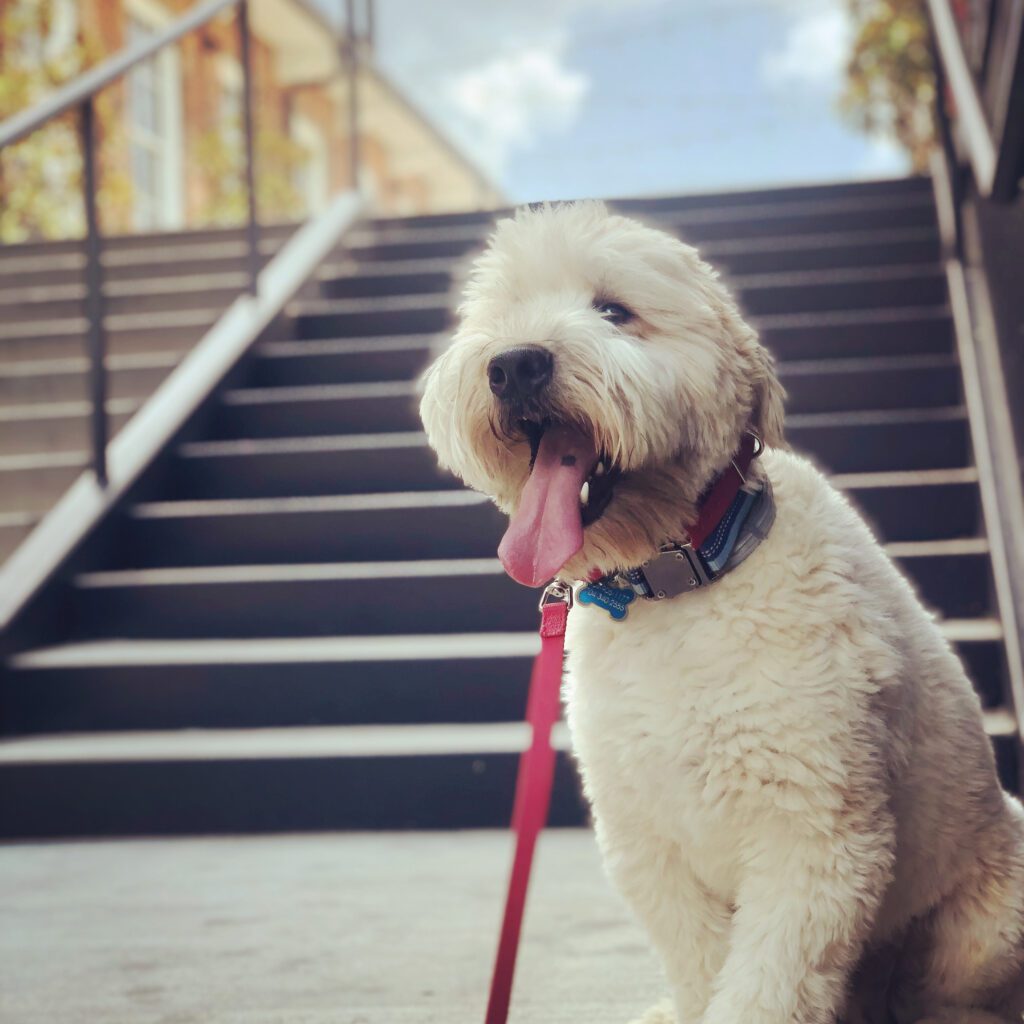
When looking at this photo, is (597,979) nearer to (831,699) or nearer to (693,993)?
(693,993)

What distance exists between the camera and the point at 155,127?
14125 mm

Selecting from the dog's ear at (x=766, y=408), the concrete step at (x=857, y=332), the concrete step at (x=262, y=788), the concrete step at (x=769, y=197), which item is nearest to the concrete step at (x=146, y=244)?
the concrete step at (x=769, y=197)

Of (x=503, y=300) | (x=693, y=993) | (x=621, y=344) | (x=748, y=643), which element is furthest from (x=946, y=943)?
(x=503, y=300)

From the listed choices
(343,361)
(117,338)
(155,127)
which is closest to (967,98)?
(343,361)

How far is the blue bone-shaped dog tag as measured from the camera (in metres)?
1.77

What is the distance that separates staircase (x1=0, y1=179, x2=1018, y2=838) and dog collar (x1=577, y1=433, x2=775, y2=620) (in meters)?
1.68

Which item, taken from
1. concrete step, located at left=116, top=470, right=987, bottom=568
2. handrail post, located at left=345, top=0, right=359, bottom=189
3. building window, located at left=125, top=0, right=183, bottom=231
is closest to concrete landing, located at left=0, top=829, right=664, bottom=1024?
concrete step, located at left=116, top=470, right=987, bottom=568

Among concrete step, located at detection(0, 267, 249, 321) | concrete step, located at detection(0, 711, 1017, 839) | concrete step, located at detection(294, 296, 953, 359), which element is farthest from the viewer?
concrete step, located at detection(0, 267, 249, 321)

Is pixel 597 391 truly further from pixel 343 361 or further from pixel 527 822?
pixel 343 361

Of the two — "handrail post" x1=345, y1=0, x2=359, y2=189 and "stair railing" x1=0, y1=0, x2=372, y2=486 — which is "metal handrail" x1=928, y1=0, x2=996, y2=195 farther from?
"handrail post" x1=345, y1=0, x2=359, y2=189

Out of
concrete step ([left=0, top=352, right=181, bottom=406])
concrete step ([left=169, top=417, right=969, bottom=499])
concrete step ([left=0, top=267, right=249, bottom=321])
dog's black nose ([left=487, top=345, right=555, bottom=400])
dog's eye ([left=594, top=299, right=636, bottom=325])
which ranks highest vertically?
concrete step ([left=0, top=267, right=249, bottom=321])

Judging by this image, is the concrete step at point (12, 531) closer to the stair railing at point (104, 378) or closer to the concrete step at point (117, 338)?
the stair railing at point (104, 378)

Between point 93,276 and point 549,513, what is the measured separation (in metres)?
2.95

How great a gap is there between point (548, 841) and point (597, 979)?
37.1 inches
